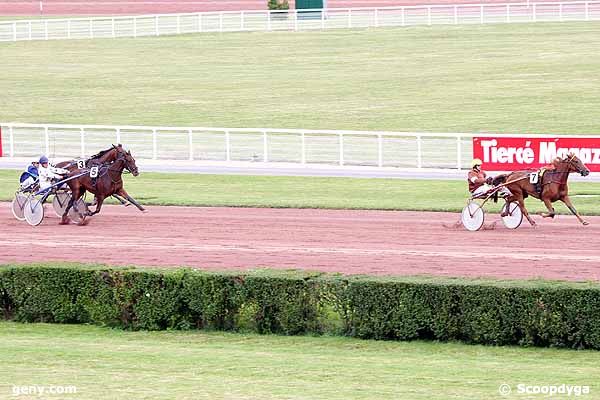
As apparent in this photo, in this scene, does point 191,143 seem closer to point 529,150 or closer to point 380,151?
point 380,151

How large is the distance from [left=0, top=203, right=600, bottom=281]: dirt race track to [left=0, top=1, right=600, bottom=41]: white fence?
3212 centimetres

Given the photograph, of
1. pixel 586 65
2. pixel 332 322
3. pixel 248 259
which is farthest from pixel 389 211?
pixel 586 65

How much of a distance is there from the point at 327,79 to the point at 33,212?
2397cm

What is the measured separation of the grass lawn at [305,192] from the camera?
68.6ft

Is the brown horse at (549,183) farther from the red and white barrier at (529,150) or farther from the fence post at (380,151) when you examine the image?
the fence post at (380,151)

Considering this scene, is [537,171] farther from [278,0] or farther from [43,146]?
[278,0]

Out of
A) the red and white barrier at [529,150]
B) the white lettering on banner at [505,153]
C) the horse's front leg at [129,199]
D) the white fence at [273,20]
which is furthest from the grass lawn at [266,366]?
the white fence at [273,20]

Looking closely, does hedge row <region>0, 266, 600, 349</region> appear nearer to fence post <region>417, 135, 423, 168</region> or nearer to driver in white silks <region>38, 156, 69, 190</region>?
driver in white silks <region>38, 156, 69, 190</region>

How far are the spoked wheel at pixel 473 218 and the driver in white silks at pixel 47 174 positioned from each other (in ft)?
18.7

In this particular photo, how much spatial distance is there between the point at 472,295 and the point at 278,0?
45.2 m

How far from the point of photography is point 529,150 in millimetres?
23812

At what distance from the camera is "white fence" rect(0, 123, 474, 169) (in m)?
25.7
